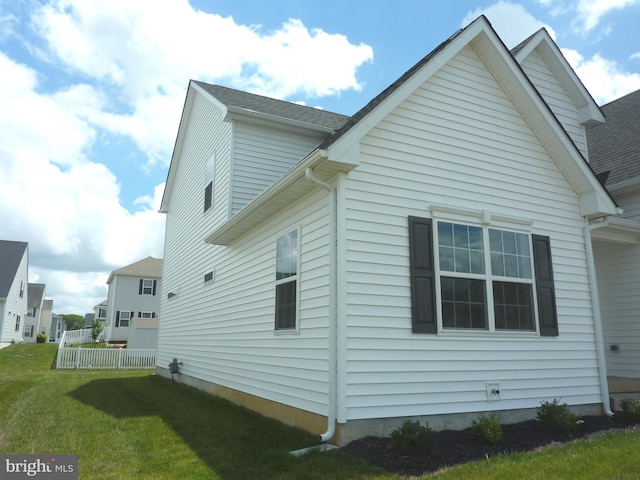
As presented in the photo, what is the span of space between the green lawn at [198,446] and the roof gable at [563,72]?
26.0ft

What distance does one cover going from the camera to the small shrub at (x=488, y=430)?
231 inches

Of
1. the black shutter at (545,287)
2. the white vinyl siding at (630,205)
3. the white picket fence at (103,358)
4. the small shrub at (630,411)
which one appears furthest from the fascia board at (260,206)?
the white picket fence at (103,358)

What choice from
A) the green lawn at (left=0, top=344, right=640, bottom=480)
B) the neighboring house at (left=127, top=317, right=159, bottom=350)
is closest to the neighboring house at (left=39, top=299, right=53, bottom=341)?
the neighboring house at (left=127, top=317, right=159, bottom=350)

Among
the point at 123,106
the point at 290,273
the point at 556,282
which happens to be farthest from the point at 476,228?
the point at 123,106

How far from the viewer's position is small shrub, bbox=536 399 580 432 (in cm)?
653

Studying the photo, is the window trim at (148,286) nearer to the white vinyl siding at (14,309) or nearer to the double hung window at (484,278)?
the white vinyl siding at (14,309)

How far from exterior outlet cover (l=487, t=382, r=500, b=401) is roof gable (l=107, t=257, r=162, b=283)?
110ft

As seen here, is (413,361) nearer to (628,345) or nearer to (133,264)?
(628,345)

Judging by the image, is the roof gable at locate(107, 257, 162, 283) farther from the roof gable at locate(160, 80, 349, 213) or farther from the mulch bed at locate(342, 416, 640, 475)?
the mulch bed at locate(342, 416, 640, 475)

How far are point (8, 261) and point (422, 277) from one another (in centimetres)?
3245

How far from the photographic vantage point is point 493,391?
6.84m

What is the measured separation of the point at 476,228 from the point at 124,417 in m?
6.61

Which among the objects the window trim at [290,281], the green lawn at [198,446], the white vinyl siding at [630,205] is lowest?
the green lawn at [198,446]

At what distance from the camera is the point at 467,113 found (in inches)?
304
